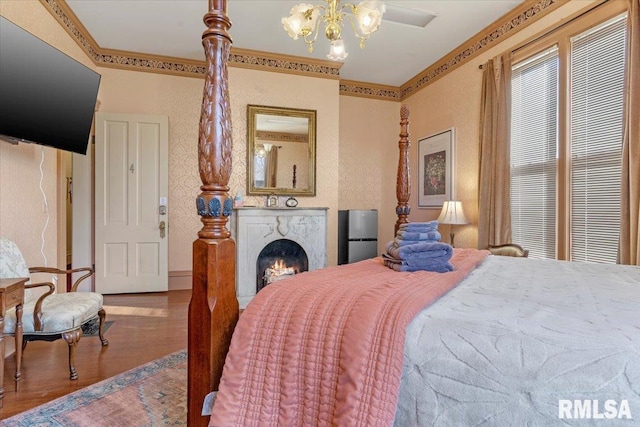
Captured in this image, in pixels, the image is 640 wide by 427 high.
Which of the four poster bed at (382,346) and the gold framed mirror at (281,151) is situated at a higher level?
the gold framed mirror at (281,151)

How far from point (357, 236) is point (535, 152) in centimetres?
232

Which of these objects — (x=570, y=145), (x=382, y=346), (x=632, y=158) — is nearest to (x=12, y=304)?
(x=382, y=346)

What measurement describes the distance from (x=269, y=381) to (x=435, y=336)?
0.44 metres

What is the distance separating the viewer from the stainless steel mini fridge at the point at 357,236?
4.61m

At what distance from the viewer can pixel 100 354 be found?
2338 mm

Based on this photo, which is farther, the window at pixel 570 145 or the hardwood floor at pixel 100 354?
the window at pixel 570 145

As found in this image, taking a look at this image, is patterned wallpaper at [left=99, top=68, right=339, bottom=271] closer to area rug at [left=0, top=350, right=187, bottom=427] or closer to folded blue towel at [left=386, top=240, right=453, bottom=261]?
area rug at [left=0, top=350, right=187, bottom=427]

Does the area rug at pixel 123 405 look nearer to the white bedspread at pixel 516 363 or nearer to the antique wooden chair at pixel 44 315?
the antique wooden chair at pixel 44 315

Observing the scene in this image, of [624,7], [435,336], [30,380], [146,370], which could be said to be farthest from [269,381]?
[624,7]

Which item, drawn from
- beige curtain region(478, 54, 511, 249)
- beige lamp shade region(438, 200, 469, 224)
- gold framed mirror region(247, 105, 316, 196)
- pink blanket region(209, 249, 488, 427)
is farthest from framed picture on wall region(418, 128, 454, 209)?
pink blanket region(209, 249, 488, 427)

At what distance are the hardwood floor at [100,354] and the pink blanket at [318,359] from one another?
162 cm

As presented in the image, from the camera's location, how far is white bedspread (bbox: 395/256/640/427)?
68cm

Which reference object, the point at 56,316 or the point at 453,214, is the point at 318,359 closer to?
the point at 56,316

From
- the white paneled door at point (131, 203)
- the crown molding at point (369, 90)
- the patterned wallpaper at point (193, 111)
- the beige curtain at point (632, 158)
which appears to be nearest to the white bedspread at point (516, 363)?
the beige curtain at point (632, 158)
